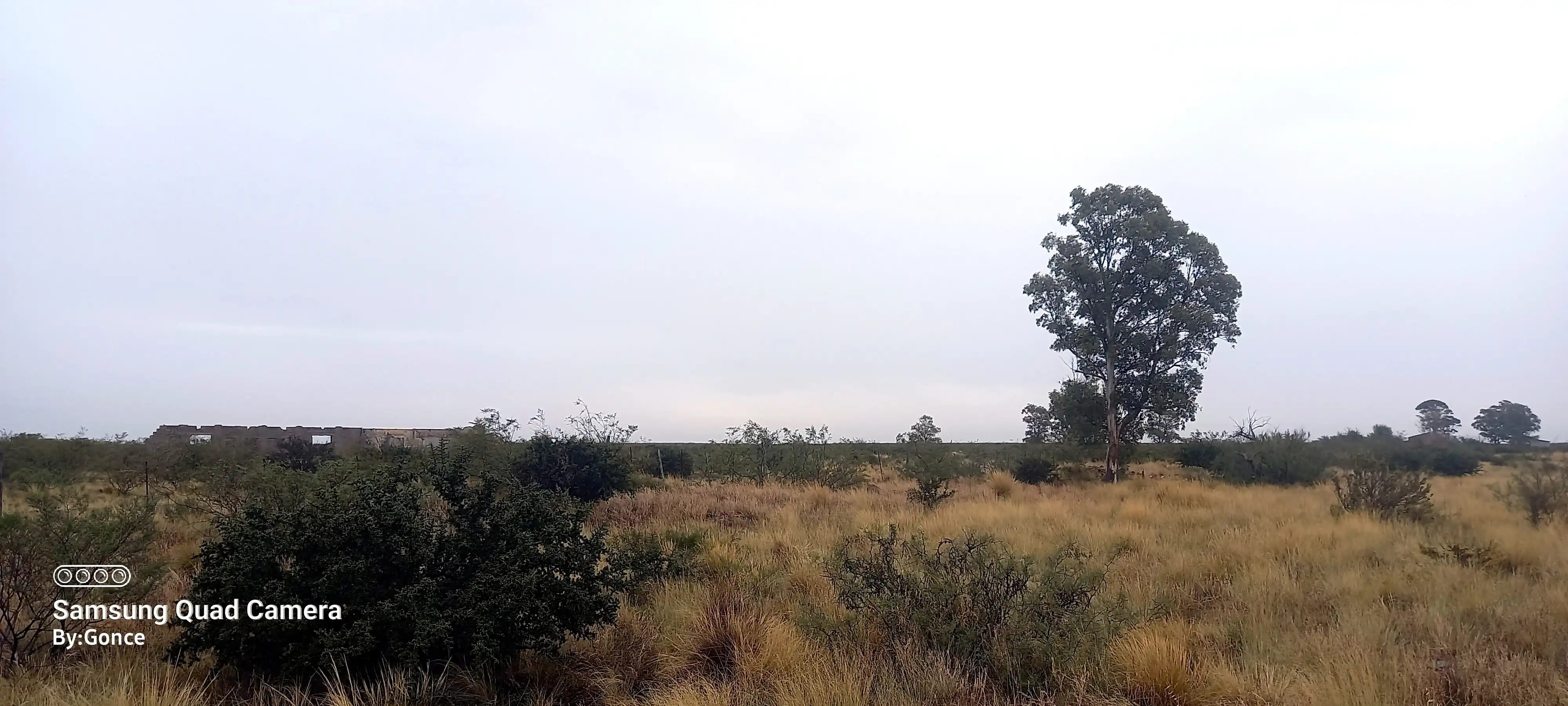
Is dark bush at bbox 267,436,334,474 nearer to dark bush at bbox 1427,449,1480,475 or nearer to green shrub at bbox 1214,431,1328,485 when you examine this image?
green shrub at bbox 1214,431,1328,485

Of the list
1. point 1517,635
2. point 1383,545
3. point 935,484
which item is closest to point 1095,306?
point 935,484

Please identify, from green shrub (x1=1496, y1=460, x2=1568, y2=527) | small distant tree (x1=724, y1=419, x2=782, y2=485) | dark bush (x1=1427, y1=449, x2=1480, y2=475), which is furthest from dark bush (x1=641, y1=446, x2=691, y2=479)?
dark bush (x1=1427, y1=449, x2=1480, y2=475)

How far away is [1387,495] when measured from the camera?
12211mm

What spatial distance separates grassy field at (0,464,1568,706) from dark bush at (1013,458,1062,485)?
1149cm

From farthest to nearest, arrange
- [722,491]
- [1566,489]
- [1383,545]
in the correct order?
1. [722,491]
2. [1566,489]
3. [1383,545]

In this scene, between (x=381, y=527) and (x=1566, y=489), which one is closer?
(x=381, y=527)

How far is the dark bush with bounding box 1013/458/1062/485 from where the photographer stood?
22.7 m

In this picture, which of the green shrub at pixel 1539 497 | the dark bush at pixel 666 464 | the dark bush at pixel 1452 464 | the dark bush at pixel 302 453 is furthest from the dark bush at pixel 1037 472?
the dark bush at pixel 302 453

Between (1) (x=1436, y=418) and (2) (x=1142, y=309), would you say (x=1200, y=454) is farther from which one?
(1) (x=1436, y=418)

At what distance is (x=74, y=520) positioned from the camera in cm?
529

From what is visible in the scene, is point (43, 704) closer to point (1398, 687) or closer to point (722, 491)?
point (1398, 687)

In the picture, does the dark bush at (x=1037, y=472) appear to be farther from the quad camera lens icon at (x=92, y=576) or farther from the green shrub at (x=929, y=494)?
the quad camera lens icon at (x=92, y=576)

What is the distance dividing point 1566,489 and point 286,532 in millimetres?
16924

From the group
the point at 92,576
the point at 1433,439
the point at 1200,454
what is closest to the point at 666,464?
the point at 1200,454
